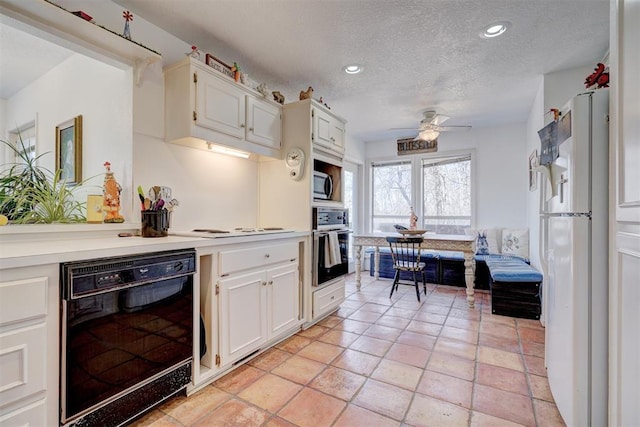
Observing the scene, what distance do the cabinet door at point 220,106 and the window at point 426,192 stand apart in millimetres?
3807

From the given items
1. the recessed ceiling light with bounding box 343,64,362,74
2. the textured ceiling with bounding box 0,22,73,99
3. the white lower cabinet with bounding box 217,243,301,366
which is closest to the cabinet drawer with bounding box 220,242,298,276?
the white lower cabinet with bounding box 217,243,301,366

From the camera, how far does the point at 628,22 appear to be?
1.06m

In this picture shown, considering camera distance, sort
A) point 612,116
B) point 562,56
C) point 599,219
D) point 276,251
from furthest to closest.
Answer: point 562,56 → point 276,251 → point 599,219 → point 612,116

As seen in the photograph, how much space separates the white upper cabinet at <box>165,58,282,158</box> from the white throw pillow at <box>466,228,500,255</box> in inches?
149

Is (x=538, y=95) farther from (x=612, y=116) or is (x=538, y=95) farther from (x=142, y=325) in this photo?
(x=142, y=325)

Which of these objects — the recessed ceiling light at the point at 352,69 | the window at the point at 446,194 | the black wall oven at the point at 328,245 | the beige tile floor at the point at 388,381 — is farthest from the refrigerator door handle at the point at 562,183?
the window at the point at 446,194

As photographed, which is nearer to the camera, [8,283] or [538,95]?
[8,283]

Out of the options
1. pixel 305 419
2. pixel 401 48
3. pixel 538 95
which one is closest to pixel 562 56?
pixel 538 95

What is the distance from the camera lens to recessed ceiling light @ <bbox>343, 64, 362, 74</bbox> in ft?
9.21

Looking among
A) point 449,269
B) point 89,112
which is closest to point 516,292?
point 449,269

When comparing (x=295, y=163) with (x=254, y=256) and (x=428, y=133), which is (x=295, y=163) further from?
(x=428, y=133)

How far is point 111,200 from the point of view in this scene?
191cm

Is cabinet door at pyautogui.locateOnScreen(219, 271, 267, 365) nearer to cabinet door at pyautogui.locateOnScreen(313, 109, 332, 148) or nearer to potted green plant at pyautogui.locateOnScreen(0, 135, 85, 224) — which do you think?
potted green plant at pyautogui.locateOnScreen(0, 135, 85, 224)

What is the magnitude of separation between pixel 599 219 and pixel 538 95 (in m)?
2.75
